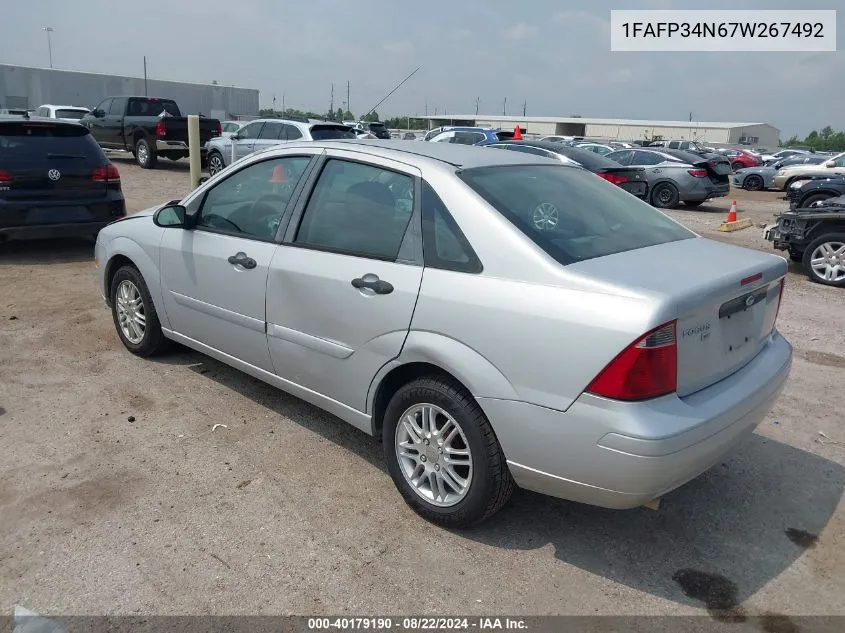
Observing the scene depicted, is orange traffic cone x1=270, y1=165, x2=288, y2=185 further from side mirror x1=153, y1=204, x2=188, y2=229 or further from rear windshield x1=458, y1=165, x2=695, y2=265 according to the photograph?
rear windshield x1=458, y1=165, x2=695, y2=265

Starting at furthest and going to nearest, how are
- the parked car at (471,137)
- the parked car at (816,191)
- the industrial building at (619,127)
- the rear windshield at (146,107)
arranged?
the industrial building at (619,127), the rear windshield at (146,107), the parked car at (471,137), the parked car at (816,191)

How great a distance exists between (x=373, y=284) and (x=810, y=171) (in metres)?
22.8

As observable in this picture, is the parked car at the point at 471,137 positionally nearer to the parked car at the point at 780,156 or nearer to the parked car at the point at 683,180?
the parked car at the point at 683,180

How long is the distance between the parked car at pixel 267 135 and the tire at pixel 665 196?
752 centimetres

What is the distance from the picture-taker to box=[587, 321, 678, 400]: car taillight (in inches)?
99.5

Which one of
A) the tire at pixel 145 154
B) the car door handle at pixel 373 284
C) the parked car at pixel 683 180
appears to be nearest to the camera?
the car door handle at pixel 373 284

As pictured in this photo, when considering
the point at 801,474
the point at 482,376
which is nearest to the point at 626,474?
the point at 482,376

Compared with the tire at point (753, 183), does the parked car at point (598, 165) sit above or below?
above

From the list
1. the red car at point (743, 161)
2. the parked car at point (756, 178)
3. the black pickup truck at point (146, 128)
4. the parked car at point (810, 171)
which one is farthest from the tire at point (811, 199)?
the red car at point (743, 161)

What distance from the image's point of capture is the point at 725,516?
3412mm

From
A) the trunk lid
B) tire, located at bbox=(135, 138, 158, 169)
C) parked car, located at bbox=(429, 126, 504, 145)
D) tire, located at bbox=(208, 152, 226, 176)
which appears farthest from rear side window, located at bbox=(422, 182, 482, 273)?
tire, located at bbox=(135, 138, 158, 169)

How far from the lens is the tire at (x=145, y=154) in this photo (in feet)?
64.4

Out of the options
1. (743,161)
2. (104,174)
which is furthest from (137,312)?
(743,161)

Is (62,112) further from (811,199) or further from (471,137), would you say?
(811,199)
